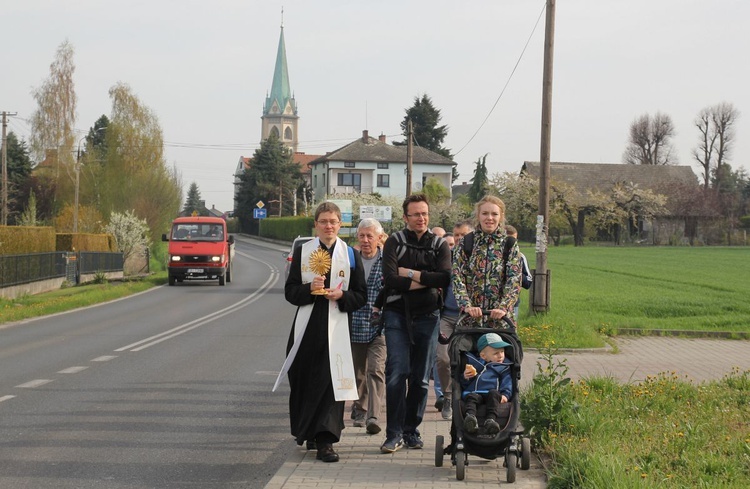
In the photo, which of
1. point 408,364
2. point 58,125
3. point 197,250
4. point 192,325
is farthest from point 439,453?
point 58,125

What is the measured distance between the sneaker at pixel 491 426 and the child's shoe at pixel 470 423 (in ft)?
0.22

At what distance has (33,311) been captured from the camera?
75.0ft

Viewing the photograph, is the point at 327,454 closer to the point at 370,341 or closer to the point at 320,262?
the point at 320,262

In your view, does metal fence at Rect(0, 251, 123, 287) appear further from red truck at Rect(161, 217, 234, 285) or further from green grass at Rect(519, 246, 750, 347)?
green grass at Rect(519, 246, 750, 347)

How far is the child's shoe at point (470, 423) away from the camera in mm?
6293

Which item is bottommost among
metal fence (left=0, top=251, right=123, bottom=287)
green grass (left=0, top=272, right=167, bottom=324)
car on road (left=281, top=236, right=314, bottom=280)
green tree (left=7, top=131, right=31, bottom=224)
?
green grass (left=0, top=272, right=167, bottom=324)

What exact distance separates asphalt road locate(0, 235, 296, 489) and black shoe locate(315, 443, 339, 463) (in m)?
0.37

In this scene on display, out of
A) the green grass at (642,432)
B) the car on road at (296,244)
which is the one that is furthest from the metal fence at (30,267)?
the green grass at (642,432)

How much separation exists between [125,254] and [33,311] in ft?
91.3

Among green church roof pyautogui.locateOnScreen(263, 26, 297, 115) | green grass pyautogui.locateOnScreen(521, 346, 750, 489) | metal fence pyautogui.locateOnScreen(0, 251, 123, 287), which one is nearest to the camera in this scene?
green grass pyautogui.locateOnScreen(521, 346, 750, 489)

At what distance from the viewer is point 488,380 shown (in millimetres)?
6551

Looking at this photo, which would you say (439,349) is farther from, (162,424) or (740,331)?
(740,331)

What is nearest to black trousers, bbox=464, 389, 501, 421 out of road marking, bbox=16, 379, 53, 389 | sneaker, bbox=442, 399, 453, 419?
sneaker, bbox=442, 399, 453, 419

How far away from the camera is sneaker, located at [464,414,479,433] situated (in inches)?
248
